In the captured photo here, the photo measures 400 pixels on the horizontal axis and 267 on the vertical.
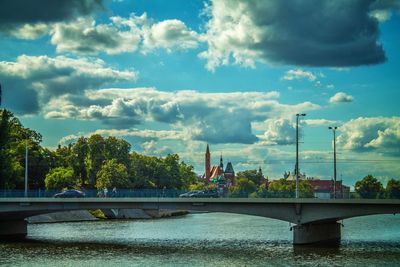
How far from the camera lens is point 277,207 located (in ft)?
235

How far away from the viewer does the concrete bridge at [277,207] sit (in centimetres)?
6844

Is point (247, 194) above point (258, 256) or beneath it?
above

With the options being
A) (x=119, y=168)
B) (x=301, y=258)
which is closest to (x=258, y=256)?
(x=301, y=258)

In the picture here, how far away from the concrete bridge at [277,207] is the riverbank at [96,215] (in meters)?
26.3

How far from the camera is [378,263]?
55312 mm

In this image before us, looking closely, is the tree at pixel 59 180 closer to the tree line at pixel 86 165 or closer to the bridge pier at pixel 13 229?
the tree line at pixel 86 165

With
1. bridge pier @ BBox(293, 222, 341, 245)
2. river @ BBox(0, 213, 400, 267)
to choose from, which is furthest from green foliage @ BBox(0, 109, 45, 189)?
bridge pier @ BBox(293, 222, 341, 245)

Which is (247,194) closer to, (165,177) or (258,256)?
(258,256)

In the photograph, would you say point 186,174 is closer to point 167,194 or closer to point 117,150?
point 117,150

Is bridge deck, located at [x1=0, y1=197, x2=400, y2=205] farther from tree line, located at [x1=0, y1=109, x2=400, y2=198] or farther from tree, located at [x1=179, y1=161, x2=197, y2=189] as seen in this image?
tree, located at [x1=179, y1=161, x2=197, y2=189]

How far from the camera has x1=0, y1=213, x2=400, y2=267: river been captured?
56.7m

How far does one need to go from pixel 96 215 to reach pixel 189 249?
5963 centimetres

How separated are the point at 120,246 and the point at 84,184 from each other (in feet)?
254

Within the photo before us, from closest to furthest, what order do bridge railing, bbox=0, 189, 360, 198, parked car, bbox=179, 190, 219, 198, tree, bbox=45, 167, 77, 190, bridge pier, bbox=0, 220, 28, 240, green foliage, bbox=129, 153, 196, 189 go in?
bridge railing, bbox=0, 189, 360, 198 → bridge pier, bbox=0, 220, 28, 240 → parked car, bbox=179, 190, 219, 198 → tree, bbox=45, 167, 77, 190 → green foliage, bbox=129, 153, 196, 189
